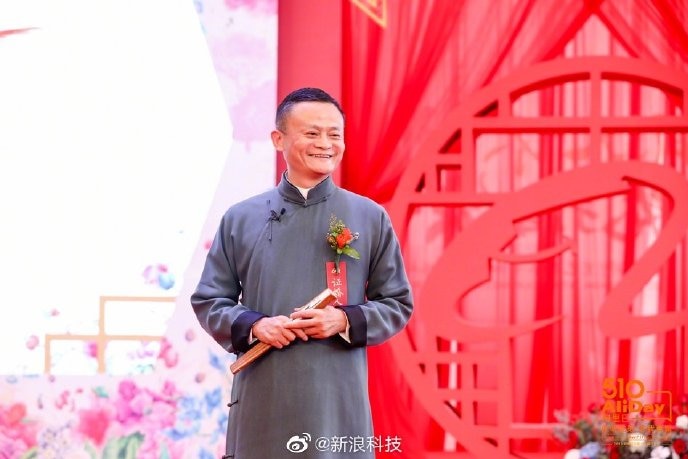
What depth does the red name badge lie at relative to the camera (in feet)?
6.05

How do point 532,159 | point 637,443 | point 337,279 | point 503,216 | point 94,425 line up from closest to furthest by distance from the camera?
point 337,279 < point 637,443 < point 94,425 < point 503,216 < point 532,159

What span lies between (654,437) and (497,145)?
3.71 feet

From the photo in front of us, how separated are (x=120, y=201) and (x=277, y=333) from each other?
1.66 meters

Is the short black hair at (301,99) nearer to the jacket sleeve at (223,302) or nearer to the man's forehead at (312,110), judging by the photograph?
the man's forehead at (312,110)

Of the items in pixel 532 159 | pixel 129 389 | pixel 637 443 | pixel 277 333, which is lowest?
pixel 637 443

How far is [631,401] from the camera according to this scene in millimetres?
3387

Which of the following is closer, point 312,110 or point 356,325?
point 356,325

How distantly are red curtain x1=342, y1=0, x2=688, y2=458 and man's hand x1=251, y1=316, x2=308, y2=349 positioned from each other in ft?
5.55

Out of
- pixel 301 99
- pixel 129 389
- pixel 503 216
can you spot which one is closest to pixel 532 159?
pixel 503 216

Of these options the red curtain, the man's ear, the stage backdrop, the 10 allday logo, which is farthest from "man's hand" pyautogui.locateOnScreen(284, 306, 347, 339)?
the 10 allday logo

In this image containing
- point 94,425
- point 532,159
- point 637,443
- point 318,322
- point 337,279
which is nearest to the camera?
point 318,322

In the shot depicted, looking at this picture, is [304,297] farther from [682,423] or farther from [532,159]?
[532,159]

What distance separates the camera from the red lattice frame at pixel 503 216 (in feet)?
10.9

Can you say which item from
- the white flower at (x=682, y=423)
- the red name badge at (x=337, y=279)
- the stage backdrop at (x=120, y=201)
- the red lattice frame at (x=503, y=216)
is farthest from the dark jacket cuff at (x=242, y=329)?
the white flower at (x=682, y=423)
